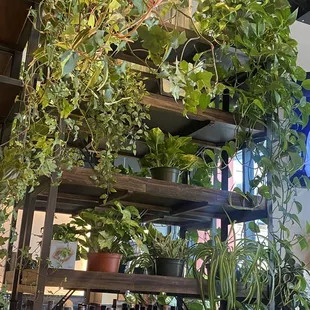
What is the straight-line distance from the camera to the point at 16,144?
55.0 inches

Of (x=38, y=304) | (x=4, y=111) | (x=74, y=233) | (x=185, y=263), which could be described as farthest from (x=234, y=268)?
(x=4, y=111)

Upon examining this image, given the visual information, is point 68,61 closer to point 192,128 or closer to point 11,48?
point 11,48

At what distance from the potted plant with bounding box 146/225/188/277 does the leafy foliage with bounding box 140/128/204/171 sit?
31 cm

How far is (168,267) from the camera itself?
1726mm

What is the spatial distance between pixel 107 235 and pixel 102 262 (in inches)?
4.0

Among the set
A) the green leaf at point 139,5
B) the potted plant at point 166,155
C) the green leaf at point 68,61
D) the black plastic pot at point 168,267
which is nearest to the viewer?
the green leaf at point 68,61

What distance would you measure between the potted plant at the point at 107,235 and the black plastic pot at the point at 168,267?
0.46ft

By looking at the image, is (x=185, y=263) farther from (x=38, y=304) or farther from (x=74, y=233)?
(x=38, y=304)

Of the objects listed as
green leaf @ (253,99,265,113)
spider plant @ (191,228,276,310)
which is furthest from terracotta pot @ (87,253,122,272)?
green leaf @ (253,99,265,113)

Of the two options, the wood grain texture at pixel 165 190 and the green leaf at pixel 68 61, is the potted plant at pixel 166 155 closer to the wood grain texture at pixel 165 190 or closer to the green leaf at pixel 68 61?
the wood grain texture at pixel 165 190

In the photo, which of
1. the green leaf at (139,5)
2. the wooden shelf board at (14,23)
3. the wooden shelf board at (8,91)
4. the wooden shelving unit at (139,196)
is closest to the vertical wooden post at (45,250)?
the wooden shelving unit at (139,196)

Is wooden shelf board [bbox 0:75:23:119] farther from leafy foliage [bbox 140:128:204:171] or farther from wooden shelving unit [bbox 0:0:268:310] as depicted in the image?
leafy foliage [bbox 140:128:204:171]

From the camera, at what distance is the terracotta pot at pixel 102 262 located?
1603mm

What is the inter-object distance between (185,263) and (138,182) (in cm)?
44
